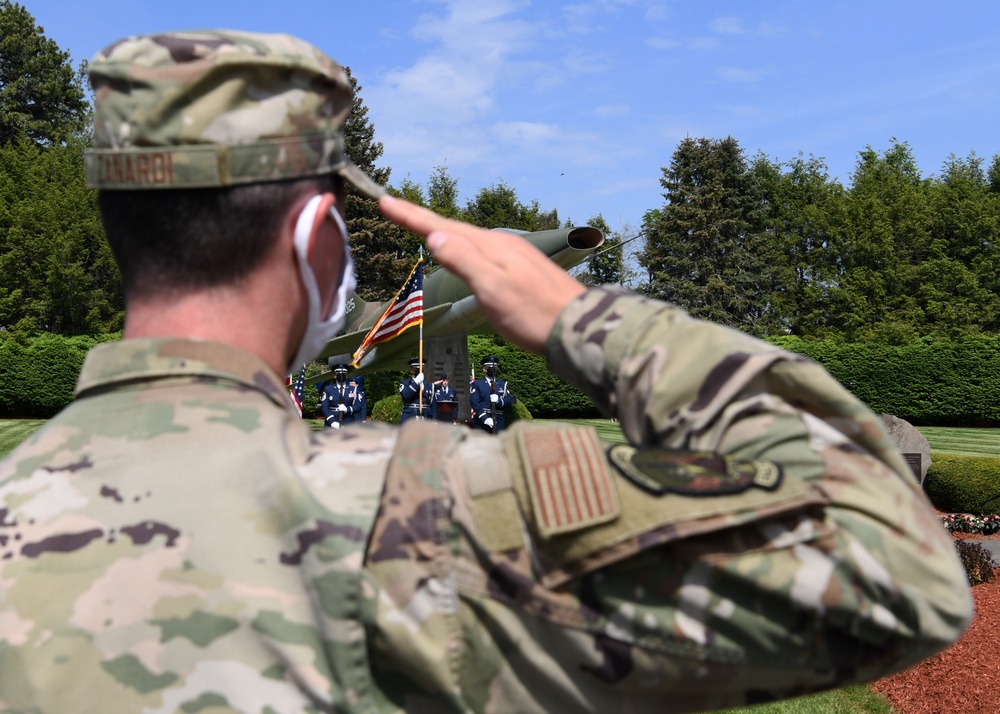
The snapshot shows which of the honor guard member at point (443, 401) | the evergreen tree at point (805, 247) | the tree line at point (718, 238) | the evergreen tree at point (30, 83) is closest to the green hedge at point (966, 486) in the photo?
the honor guard member at point (443, 401)

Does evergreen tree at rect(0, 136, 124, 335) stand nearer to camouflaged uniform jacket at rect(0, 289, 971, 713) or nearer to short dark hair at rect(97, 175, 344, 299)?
short dark hair at rect(97, 175, 344, 299)

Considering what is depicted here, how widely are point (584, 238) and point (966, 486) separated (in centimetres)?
791

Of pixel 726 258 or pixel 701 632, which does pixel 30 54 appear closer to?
pixel 726 258

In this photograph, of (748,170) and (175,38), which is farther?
(748,170)

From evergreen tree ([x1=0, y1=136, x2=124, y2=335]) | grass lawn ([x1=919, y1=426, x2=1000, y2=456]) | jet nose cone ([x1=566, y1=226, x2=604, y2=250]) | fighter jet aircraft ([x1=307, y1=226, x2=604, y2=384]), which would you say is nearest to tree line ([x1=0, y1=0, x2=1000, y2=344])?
evergreen tree ([x1=0, y1=136, x2=124, y2=335])

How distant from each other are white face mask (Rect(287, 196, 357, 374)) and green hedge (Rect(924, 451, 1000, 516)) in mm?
15384

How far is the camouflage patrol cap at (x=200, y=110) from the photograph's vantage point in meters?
1.33

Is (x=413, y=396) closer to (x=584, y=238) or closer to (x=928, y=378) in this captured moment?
(x=584, y=238)

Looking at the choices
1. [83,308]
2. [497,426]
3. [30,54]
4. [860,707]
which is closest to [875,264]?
[497,426]

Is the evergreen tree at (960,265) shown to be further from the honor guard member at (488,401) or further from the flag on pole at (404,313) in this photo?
the flag on pole at (404,313)

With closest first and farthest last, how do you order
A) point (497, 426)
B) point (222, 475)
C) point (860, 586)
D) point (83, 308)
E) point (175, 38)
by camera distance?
point (860, 586) → point (222, 475) → point (175, 38) → point (497, 426) → point (83, 308)

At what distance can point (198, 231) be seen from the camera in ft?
4.45

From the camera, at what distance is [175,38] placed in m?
1.36

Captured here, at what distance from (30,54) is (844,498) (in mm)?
58824
